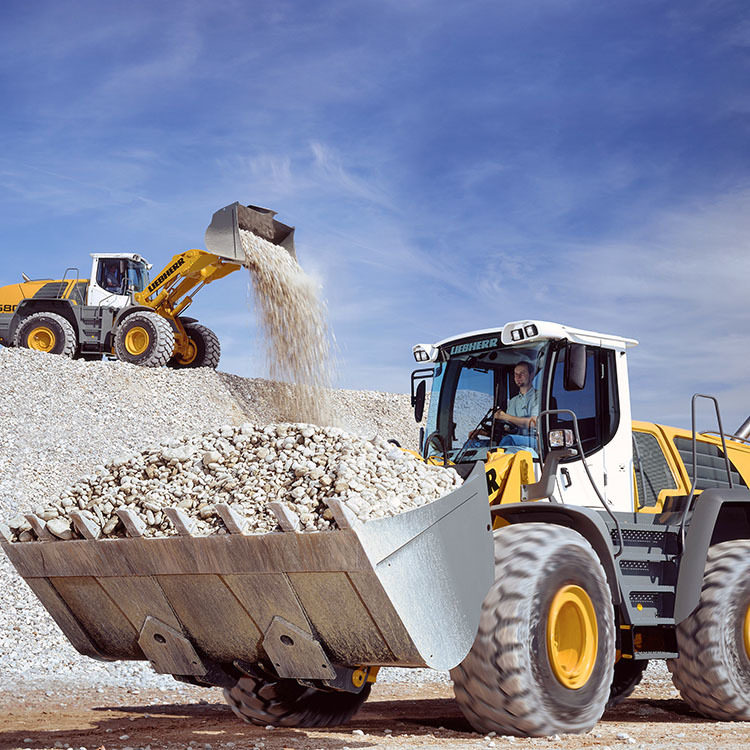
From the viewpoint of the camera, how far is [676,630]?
6375 millimetres

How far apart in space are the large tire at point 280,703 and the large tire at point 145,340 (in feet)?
58.4

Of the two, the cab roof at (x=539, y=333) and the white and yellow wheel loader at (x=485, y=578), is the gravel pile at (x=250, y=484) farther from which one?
the cab roof at (x=539, y=333)

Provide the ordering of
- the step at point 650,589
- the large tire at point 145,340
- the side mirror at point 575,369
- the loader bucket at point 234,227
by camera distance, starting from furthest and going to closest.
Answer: the large tire at point 145,340, the loader bucket at point 234,227, the step at point 650,589, the side mirror at point 575,369

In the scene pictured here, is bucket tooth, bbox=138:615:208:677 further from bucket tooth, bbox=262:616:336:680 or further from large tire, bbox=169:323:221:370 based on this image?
large tire, bbox=169:323:221:370

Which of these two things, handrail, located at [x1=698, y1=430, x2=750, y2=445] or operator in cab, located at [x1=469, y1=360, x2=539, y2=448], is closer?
operator in cab, located at [x1=469, y1=360, x2=539, y2=448]

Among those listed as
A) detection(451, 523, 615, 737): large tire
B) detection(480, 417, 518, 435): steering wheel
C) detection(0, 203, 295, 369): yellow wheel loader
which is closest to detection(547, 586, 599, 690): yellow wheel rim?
detection(451, 523, 615, 737): large tire

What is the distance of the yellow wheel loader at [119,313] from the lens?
22.7m

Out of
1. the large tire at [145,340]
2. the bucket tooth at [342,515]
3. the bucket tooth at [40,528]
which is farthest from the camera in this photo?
the large tire at [145,340]

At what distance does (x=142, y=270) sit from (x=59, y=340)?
284 cm

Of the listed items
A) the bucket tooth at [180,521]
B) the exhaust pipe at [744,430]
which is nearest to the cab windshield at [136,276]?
the exhaust pipe at [744,430]

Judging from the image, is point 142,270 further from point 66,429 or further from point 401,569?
point 401,569

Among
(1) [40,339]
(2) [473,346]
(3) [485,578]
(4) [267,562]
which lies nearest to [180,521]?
(4) [267,562]

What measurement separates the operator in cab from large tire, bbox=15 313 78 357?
20226 millimetres

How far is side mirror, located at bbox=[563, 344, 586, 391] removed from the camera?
18.1ft
